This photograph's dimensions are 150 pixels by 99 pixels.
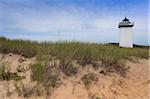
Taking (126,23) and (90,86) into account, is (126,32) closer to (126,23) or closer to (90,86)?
(126,23)

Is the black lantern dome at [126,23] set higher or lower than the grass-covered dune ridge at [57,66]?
higher

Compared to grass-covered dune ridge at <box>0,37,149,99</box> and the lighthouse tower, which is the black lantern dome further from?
grass-covered dune ridge at <box>0,37,149,99</box>

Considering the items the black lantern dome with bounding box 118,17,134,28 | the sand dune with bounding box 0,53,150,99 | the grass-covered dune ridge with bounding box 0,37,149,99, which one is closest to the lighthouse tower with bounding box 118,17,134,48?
the black lantern dome with bounding box 118,17,134,28

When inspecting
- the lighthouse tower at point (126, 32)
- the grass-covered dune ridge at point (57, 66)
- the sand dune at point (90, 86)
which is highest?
the lighthouse tower at point (126, 32)

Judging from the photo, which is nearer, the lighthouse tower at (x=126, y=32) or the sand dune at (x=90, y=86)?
the sand dune at (x=90, y=86)

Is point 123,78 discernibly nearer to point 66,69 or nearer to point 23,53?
point 66,69

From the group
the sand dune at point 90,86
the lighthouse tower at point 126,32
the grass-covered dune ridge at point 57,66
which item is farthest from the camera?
the lighthouse tower at point 126,32

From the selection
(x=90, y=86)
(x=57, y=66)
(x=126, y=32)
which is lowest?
(x=90, y=86)

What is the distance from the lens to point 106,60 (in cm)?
788

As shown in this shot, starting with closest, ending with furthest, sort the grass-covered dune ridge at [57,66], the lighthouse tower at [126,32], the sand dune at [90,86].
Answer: the sand dune at [90,86], the grass-covered dune ridge at [57,66], the lighthouse tower at [126,32]

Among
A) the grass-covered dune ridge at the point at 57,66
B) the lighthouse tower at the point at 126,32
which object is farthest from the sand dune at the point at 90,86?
the lighthouse tower at the point at 126,32

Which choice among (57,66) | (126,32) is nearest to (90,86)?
(57,66)

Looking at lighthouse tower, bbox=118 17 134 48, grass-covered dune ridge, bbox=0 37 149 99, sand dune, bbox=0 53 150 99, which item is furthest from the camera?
lighthouse tower, bbox=118 17 134 48

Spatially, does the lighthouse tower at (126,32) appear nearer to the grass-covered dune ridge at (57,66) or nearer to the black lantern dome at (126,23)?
the black lantern dome at (126,23)
